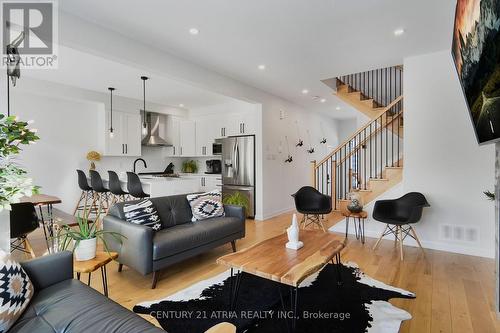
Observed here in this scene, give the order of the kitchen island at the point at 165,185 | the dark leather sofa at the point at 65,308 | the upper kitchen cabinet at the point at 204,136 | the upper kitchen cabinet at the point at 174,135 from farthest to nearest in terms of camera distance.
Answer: the upper kitchen cabinet at the point at 174,135 → the upper kitchen cabinet at the point at 204,136 → the kitchen island at the point at 165,185 → the dark leather sofa at the point at 65,308

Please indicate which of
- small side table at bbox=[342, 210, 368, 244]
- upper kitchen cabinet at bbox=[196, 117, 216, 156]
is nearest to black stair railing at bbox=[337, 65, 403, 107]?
small side table at bbox=[342, 210, 368, 244]

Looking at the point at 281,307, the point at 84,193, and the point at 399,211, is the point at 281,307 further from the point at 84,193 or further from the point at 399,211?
the point at 84,193

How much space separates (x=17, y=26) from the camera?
2754mm

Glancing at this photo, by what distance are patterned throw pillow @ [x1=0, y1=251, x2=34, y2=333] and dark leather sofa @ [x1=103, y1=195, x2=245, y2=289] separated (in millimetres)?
1072

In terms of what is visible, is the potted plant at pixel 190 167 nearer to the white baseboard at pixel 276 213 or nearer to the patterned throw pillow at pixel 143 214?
the white baseboard at pixel 276 213

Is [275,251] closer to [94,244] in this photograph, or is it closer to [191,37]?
[94,244]

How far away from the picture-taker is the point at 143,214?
303 centimetres

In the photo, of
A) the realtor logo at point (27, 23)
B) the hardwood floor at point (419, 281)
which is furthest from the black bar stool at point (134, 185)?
the realtor logo at point (27, 23)

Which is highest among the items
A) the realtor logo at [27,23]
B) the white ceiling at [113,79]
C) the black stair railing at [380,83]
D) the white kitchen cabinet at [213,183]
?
the black stair railing at [380,83]

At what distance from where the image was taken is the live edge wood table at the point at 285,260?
1.89 meters

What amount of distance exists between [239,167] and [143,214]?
3131 mm

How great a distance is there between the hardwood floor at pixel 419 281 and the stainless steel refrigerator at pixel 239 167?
1.94 metres

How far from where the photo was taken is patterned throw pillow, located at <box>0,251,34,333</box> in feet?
4.45

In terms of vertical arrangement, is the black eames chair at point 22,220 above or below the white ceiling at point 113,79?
below
